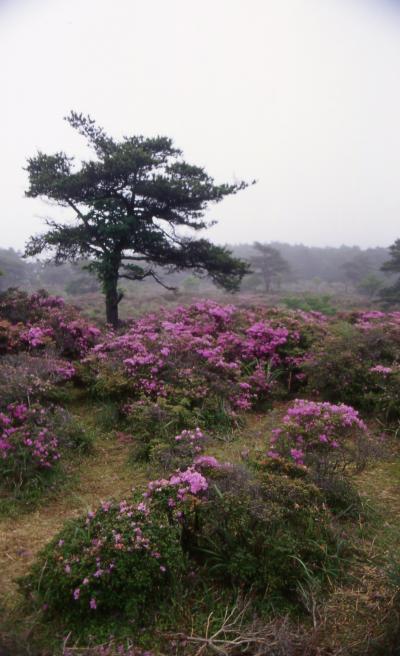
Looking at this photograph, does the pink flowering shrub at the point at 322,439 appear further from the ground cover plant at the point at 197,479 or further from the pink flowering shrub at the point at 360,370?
the pink flowering shrub at the point at 360,370

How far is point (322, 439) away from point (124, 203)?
26.1 ft

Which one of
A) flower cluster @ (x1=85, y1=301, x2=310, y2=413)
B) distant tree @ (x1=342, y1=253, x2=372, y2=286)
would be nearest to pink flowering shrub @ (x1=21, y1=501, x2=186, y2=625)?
flower cluster @ (x1=85, y1=301, x2=310, y2=413)

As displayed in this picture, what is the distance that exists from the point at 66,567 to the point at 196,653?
0.90 m

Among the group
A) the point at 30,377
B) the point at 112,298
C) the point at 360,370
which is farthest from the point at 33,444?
the point at 112,298

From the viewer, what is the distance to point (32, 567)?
279 centimetres

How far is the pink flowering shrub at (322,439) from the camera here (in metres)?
4.07

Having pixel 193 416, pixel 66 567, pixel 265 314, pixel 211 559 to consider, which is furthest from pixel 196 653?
pixel 265 314

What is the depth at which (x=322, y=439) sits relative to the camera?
4254 mm

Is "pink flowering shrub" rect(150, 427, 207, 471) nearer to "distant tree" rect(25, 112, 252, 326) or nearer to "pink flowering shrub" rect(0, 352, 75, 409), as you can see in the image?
"pink flowering shrub" rect(0, 352, 75, 409)

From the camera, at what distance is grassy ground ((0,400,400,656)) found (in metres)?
2.43

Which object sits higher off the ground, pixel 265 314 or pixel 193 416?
pixel 265 314

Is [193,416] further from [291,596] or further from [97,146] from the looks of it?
[97,146]

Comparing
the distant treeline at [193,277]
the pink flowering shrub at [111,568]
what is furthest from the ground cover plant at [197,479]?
the distant treeline at [193,277]

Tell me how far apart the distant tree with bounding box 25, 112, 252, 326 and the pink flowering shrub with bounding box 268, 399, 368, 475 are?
6.33 metres
